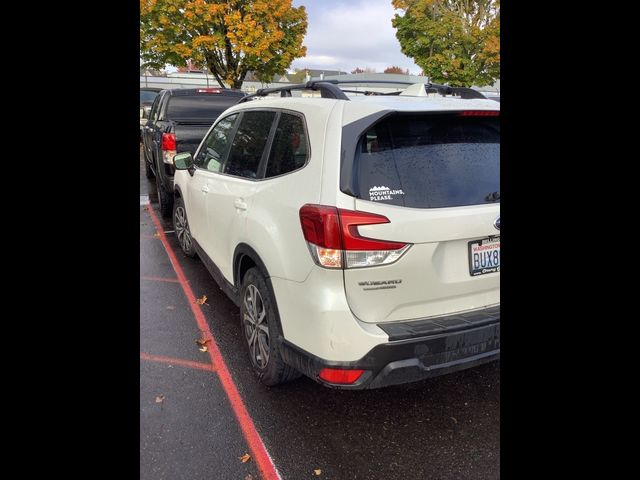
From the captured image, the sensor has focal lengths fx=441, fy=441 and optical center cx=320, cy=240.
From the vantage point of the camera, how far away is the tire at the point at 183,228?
5455 millimetres

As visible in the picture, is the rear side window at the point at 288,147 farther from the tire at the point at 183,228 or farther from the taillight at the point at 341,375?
the tire at the point at 183,228

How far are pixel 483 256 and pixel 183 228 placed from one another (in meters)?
4.18

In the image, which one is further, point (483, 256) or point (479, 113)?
point (479, 113)

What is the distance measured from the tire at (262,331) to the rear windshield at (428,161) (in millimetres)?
953

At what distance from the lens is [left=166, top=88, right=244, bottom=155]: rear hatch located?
763 centimetres

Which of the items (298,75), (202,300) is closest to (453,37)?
(202,300)

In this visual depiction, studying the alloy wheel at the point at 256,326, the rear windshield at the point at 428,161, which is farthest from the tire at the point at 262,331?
the rear windshield at the point at 428,161

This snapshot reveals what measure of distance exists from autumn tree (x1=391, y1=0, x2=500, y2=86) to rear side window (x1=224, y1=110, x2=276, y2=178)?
26020 mm

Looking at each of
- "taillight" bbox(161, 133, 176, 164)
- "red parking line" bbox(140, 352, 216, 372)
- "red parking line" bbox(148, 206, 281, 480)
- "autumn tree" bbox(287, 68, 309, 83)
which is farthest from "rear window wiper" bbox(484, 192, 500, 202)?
"autumn tree" bbox(287, 68, 309, 83)

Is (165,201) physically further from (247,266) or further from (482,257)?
(482,257)

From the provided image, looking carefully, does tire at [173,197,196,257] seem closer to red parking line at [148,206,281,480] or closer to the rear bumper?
red parking line at [148,206,281,480]

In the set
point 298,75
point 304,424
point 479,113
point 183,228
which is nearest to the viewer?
point 479,113

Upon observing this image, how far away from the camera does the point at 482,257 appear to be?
2.39 m
